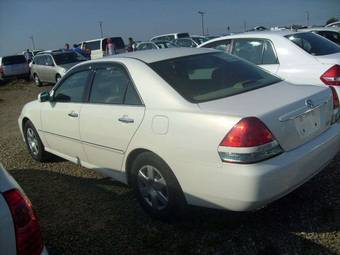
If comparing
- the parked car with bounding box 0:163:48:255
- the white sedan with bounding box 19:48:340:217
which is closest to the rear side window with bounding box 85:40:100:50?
the white sedan with bounding box 19:48:340:217

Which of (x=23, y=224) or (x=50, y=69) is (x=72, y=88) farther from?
(x=50, y=69)

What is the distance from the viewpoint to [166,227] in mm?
3836

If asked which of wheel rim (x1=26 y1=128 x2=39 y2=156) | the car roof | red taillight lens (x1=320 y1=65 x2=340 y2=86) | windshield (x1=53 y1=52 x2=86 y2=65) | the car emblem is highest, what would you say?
the car roof

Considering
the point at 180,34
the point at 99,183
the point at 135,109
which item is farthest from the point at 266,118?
the point at 180,34

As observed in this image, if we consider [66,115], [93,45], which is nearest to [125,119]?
[66,115]

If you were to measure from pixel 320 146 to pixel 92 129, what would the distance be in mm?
2233

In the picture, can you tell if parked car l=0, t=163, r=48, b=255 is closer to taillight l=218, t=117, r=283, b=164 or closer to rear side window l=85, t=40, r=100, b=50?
taillight l=218, t=117, r=283, b=164

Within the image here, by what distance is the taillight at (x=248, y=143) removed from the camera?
3.07 m

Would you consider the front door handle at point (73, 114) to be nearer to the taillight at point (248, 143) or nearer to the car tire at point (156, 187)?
the car tire at point (156, 187)

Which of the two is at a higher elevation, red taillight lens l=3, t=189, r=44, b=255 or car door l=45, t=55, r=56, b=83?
red taillight lens l=3, t=189, r=44, b=255

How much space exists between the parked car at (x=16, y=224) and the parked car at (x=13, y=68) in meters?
23.9

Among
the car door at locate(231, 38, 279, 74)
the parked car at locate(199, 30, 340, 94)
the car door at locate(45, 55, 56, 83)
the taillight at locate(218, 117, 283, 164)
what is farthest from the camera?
the car door at locate(45, 55, 56, 83)

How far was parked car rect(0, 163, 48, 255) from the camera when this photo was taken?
79.3 inches

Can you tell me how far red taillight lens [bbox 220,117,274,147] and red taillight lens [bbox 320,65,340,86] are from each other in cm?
306
